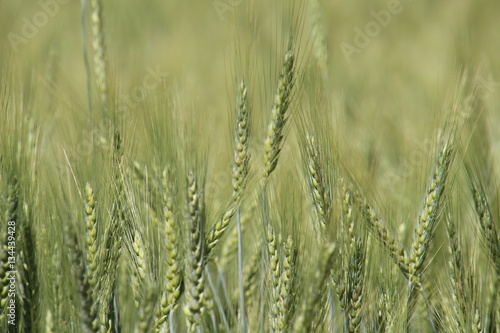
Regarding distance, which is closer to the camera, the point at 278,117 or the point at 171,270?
the point at 171,270

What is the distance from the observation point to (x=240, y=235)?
106cm

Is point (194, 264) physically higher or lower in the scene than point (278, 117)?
lower

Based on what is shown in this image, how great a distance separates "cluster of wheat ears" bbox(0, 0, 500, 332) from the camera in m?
0.93

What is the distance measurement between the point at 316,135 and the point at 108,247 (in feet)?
1.31

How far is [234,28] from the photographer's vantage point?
3.76 ft

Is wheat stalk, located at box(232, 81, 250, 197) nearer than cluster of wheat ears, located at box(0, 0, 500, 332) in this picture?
No

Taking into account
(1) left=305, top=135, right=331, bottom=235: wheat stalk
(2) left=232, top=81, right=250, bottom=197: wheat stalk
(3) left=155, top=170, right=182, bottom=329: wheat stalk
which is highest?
(2) left=232, top=81, right=250, bottom=197: wheat stalk

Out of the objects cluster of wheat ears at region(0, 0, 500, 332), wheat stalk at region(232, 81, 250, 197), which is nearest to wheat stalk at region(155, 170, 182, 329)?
cluster of wheat ears at region(0, 0, 500, 332)

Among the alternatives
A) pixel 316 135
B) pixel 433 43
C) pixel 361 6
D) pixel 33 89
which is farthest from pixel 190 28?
pixel 316 135

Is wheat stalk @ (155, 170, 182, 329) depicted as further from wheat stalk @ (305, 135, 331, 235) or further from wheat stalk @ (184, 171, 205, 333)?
wheat stalk @ (305, 135, 331, 235)

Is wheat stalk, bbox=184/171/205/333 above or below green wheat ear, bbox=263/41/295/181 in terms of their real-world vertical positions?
below

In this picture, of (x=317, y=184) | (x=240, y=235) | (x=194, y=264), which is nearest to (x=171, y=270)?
(x=194, y=264)

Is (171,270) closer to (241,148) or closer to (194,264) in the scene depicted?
(194,264)

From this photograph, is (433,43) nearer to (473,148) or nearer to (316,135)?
(473,148)
